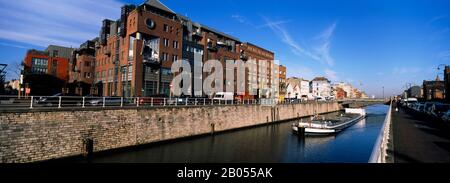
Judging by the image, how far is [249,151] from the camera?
24.1 m

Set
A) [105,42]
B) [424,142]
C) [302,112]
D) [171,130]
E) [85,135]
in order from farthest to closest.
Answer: [302,112], [105,42], [171,130], [85,135], [424,142]

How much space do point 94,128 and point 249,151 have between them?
14048mm

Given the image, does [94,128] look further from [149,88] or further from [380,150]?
[149,88]

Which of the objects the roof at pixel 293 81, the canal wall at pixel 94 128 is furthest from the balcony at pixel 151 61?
the roof at pixel 293 81

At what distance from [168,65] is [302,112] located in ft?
122

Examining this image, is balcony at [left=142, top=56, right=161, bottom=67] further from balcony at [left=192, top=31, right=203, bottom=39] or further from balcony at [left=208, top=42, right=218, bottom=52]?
balcony at [left=208, top=42, right=218, bottom=52]

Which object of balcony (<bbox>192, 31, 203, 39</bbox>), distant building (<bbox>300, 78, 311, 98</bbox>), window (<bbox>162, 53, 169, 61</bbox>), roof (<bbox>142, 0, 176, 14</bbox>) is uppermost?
roof (<bbox>142, 0, 176, 14</bbox>)

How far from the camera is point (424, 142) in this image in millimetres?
16969

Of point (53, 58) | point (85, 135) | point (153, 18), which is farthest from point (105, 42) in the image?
point (85, 135)

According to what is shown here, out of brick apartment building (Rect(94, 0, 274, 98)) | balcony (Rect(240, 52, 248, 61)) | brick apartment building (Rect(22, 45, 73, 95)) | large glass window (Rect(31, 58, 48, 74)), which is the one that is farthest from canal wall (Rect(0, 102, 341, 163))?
large glass window (Rect(31, 58, 48, 74))

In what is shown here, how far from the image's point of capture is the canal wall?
16.0m

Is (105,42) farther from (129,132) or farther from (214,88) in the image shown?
(129,132)

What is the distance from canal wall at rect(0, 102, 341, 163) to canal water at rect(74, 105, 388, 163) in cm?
131

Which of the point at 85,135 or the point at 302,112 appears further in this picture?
the point at 302,112
